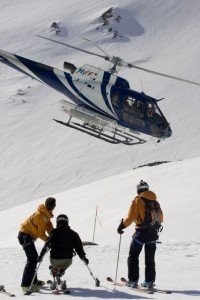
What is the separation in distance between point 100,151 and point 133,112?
32.3m

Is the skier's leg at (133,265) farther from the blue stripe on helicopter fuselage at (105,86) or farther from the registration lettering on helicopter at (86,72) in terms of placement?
the registration lettering on helicopter at (86,72)

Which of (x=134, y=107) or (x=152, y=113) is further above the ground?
(x=134, y=107)

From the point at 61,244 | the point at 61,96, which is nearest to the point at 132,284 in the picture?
the point at 61,244

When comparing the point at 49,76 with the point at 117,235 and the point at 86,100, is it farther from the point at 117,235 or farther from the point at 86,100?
the point at 117,235

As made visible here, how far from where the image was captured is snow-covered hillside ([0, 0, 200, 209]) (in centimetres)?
5103

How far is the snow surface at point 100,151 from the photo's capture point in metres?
13.6

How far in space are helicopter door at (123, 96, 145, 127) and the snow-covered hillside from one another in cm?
2319

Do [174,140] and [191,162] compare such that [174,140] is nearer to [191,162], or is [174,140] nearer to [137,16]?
[191,162]

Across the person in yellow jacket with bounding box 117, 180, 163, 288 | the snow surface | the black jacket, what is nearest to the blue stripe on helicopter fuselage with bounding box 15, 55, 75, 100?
the snow surface

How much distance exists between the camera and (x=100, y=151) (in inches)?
2158

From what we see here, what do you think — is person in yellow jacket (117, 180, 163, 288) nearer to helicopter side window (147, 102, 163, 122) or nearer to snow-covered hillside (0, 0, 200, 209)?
helicopter side window (147, 102, 163, 122)

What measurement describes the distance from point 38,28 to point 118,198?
2504 inches

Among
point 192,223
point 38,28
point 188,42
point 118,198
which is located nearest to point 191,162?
point 118,198

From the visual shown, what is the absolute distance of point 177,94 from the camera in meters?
64.2
